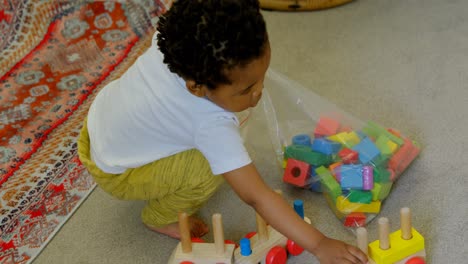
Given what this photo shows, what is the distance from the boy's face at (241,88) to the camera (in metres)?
0.88

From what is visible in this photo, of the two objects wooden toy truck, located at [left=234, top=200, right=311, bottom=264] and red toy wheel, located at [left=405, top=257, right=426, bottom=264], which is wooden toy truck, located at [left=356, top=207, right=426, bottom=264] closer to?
red toy wheel, located at [left=405, top=257, right=426, bottom=264]

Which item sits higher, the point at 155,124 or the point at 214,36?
the point at 214,36

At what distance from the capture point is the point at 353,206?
1171 millimetres

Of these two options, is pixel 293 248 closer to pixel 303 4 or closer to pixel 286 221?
pixel 286 221

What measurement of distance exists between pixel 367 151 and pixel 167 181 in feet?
1.25

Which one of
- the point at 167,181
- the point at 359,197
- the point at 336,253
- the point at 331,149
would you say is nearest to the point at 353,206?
the point at 359,197

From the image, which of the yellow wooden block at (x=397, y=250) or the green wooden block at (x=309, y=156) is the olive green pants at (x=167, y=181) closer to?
the green wooden block at (x=309, y=156)

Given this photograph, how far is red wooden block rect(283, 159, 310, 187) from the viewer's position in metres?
1.25

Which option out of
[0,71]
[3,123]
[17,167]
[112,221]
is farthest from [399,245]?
[0,71]

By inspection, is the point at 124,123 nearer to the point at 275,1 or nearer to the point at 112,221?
the point at 112,221

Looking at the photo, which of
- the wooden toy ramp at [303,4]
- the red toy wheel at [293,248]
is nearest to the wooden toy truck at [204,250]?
the red toy wheel at [293,248]

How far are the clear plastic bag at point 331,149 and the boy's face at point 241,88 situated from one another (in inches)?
11.8

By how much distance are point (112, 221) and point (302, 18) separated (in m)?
0.96

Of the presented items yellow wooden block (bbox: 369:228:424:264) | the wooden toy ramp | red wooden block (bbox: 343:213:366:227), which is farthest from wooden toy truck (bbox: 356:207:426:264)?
the wooden toy ramp
